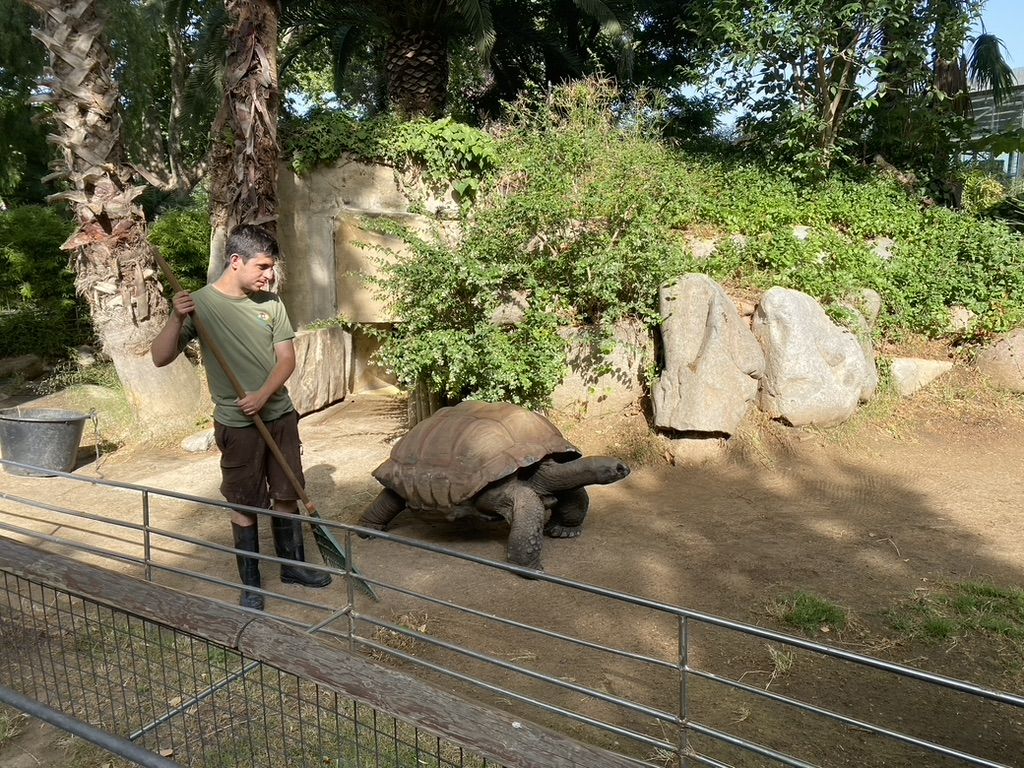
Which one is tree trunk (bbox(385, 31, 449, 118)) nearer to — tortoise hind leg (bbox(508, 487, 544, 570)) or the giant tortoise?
the giant tortoise

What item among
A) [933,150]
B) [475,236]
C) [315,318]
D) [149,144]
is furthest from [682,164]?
[149,144]

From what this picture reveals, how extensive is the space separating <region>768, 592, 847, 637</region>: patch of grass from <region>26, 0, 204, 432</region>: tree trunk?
21.5 ft

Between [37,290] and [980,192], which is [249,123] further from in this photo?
[980,192]

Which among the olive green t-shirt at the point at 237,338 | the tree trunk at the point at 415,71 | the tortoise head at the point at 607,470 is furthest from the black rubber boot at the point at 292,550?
the tree trunk at the point at 415,71

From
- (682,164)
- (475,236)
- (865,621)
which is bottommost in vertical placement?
(865,621)

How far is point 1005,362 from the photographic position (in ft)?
25.7

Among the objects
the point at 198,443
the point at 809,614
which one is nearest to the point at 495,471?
the point at 809,614

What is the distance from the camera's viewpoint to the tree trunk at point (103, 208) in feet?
25.7

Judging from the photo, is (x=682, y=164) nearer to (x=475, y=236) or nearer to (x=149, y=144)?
(x=475, y=236)

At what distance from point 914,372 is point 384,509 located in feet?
18.2

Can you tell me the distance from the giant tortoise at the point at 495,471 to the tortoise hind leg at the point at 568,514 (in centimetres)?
2

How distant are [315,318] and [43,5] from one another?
14.1 feet

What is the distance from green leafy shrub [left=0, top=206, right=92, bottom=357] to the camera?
1144cm

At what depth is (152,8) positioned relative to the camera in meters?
17.0
